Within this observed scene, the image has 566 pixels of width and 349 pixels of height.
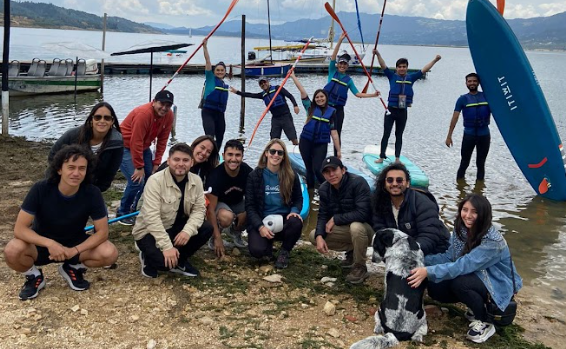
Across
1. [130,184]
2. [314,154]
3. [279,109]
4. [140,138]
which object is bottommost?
[130,184]

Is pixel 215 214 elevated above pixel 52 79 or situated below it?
below

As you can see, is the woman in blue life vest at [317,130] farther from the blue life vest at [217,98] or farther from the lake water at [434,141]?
the lake water at [434,141]

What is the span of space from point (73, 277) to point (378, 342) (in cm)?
256

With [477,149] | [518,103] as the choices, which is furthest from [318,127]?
[518,103]

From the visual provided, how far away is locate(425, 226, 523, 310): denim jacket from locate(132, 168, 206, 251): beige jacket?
2.09 m

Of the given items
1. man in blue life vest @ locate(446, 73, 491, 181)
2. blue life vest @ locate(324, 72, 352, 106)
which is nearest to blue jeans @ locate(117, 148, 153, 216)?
blue life vest @ locate(324, 72, 352, 106)

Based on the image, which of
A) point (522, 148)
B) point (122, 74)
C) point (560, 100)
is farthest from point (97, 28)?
point (522, 148)

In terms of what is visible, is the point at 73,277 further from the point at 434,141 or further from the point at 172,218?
the point at 434,141

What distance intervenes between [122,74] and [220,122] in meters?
25.3

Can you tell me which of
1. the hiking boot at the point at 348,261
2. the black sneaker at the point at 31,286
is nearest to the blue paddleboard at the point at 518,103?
the hiking boot at the point at 348,261

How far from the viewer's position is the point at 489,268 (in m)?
3.92

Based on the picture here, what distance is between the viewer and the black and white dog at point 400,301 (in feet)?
12.4

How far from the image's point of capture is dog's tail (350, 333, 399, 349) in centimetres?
360

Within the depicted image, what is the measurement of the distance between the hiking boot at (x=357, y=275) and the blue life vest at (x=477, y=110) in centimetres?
519
